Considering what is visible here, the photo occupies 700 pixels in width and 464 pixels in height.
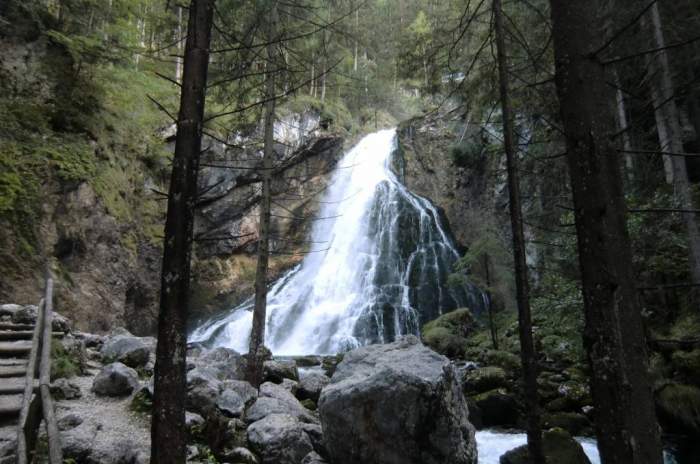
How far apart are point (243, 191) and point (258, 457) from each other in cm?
2028

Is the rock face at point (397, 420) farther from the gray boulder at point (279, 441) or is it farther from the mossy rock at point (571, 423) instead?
the mossy rock at point (571, 423)

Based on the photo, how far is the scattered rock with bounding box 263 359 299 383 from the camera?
372 inches

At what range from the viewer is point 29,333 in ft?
23.5

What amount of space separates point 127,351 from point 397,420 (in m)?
5.42

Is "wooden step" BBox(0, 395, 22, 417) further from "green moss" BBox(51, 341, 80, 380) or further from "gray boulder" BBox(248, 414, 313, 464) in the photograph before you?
"gray boulder" BBox(248, 414, 313, 464)

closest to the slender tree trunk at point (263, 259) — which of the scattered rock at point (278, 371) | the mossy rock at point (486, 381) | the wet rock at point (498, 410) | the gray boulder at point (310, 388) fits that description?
the gray boulder at point (310, 388)

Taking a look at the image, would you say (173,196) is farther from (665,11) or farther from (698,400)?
(665,11)

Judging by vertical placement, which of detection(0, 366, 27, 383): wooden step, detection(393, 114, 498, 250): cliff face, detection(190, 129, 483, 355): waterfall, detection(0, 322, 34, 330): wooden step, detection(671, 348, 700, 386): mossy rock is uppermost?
detection(393, 114, 498, 250): cliff face

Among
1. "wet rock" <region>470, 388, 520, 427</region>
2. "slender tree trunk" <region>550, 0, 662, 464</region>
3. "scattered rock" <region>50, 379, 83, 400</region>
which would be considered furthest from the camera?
"wet rock" <region>470, 388, 520, 427</region>

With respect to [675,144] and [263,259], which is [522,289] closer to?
[263,259]

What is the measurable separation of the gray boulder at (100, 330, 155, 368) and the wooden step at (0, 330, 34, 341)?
1.37 m

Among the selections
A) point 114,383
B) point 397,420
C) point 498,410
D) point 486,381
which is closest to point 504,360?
point 486,381

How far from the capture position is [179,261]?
379 centimetres

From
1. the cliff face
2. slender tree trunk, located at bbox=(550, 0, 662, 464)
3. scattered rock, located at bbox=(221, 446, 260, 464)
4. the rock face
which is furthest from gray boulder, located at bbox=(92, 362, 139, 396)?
the cliff face
